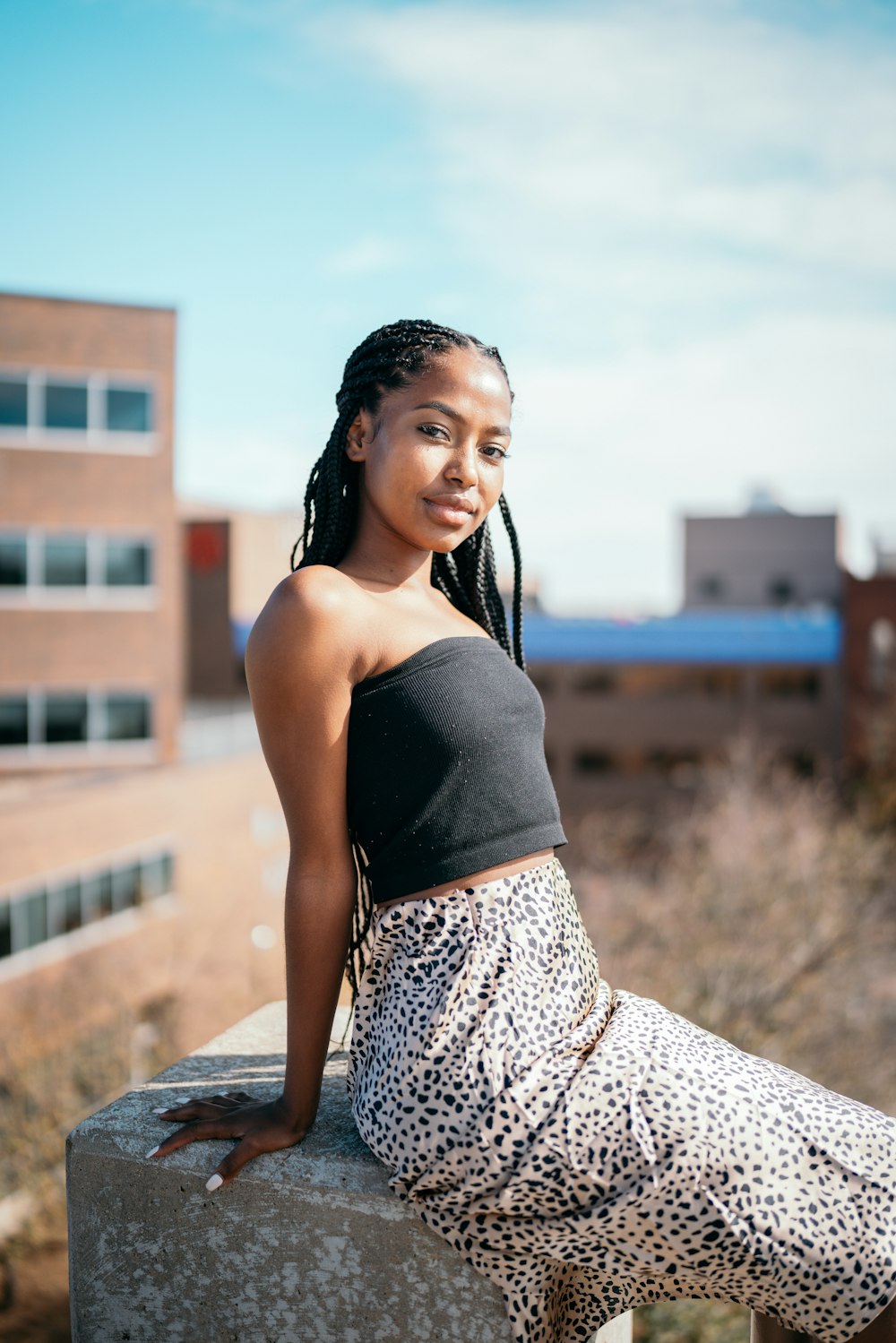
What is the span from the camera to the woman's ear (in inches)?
88.5

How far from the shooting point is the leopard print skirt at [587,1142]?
1.75 meters

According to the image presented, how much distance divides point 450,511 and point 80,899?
750 inches

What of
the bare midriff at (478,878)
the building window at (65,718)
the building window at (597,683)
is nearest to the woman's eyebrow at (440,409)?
the bare midriff at (478,878)

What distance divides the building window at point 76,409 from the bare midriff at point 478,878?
813 inches

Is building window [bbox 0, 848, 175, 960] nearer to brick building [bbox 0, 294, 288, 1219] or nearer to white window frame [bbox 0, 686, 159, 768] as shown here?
brick building [bbox 0, 294, 288, 1219]

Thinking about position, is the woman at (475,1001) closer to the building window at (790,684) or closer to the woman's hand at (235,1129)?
the woman's hand at (235,1129)

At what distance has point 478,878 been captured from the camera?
Result: 6.65ft

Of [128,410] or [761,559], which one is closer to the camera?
[128,410]

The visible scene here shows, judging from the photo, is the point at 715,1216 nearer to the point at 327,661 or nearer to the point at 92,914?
the point at 327,661

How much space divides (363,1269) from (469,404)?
1.57 meters

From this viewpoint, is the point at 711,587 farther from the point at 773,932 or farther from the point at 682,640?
the point at 773,932

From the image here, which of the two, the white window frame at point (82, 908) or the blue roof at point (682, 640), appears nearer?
the white window frame at point (82, 908)

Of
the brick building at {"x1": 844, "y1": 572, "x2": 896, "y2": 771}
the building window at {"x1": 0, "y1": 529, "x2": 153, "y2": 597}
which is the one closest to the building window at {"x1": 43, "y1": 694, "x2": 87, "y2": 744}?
the building window at {"x1": 0, "y1": 529, "x2": 153, "y2": 597}

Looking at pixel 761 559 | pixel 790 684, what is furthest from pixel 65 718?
pixel 761 559
